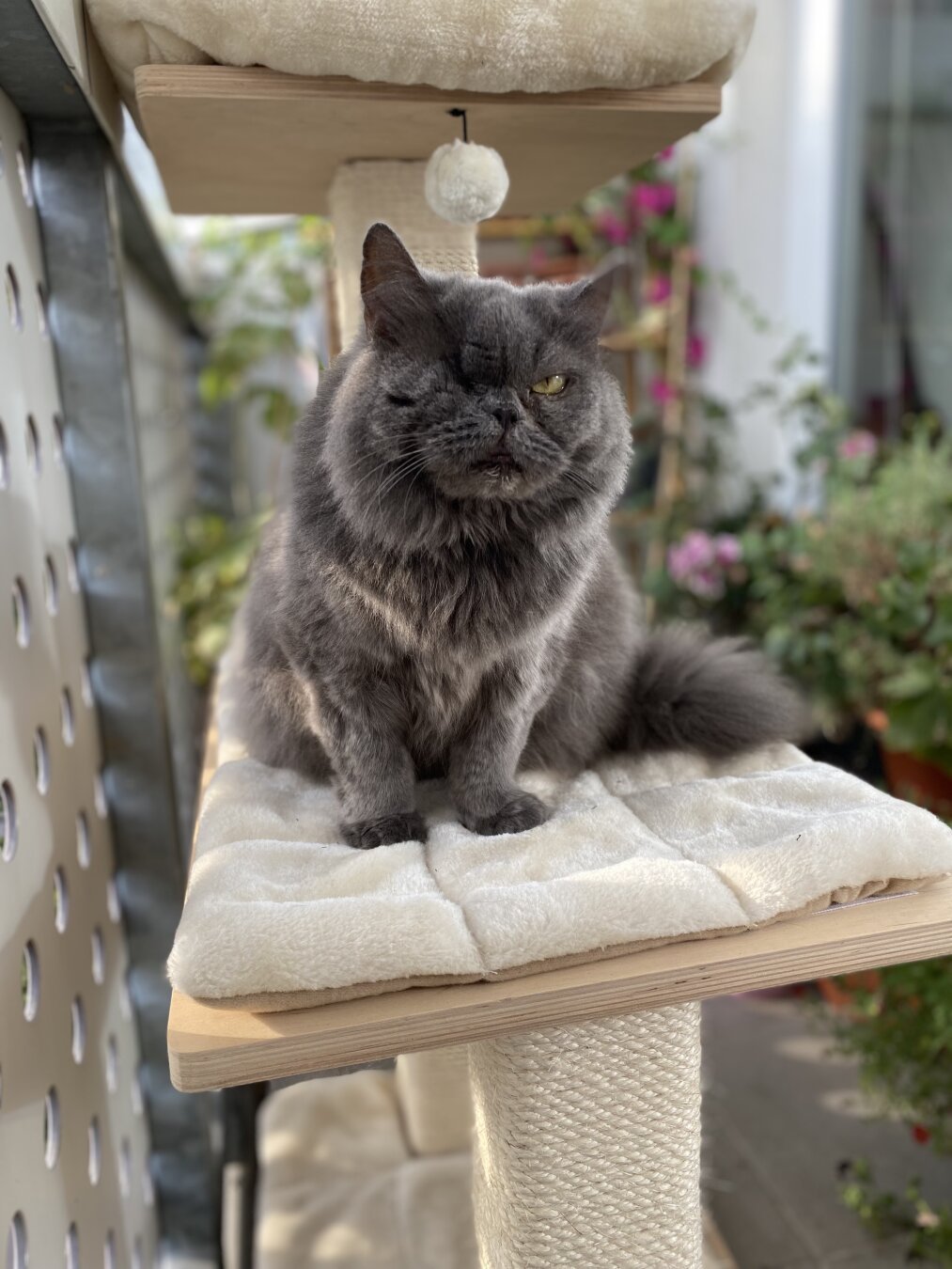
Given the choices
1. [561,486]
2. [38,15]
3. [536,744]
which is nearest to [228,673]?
[536,744]

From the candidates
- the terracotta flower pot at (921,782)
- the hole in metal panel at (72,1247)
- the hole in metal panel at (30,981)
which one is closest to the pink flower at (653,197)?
the terracotta flower pot at (921,782)

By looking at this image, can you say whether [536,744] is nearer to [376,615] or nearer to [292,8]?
[376,615]

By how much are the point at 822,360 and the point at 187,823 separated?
1953 millimetres

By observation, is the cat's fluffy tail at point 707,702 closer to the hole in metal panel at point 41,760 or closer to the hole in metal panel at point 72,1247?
the hole in metal panel at point 41,760

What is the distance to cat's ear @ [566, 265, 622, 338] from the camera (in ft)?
2.57

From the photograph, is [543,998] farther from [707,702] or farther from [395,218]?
[395,218]

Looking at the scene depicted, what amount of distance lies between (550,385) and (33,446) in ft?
1.68

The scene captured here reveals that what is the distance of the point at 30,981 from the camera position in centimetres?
82

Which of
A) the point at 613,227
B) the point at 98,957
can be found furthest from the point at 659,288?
the point at 98,957

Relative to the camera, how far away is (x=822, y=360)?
266 centimetres

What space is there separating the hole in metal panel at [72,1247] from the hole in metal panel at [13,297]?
0.79 meters

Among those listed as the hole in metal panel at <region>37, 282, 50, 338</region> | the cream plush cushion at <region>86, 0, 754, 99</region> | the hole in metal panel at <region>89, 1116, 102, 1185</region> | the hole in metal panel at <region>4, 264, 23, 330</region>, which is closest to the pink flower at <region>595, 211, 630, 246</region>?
the cream plush cushion at <region>86, 0, 754, 99</region>

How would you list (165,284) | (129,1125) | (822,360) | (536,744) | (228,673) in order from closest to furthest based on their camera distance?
(536,744) → (129,1125) → (228,673) → (165,284) → (822,360)

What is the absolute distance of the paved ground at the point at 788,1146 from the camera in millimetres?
1450
